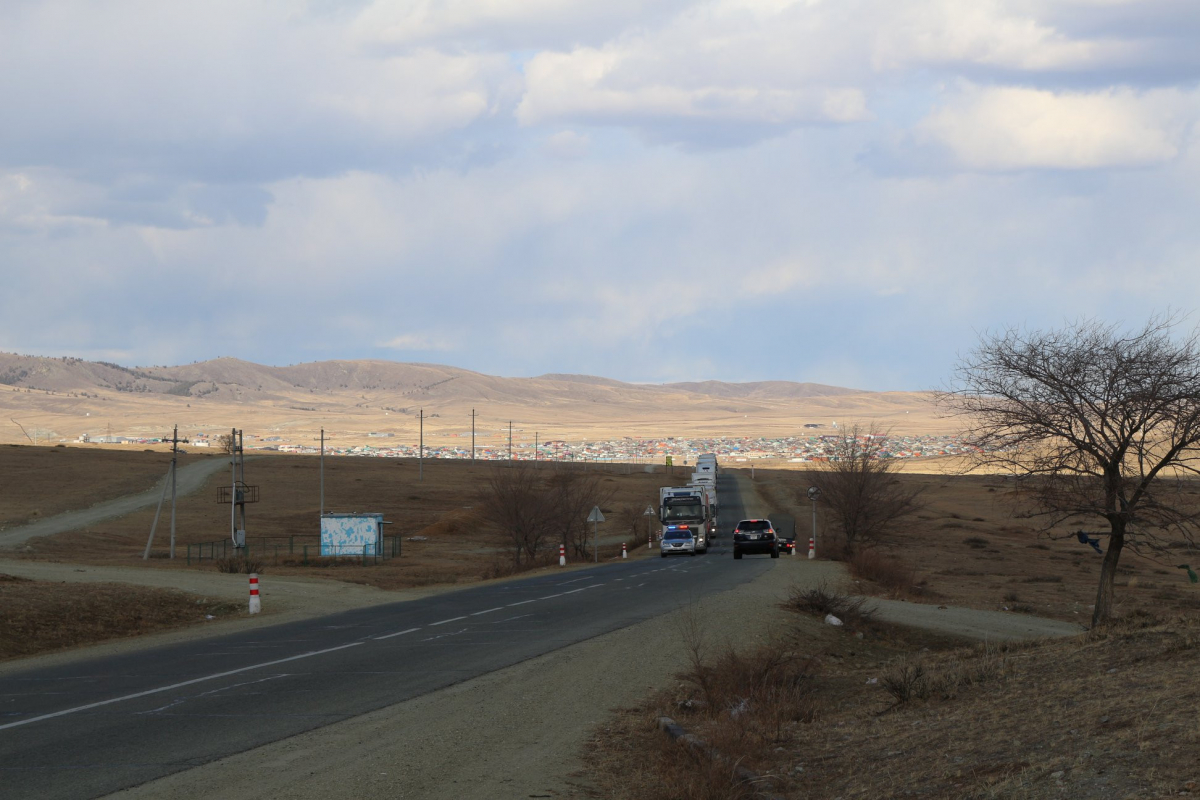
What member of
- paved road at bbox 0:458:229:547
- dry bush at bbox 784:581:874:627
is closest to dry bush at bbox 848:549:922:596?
dry bush at bbox 784:581:874:627

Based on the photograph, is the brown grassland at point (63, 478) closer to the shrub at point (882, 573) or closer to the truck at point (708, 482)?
the truck at point (708, 482)

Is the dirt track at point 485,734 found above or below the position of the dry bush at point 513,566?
above

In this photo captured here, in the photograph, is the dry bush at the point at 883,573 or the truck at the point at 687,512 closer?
the dry bush at the point at 883,573

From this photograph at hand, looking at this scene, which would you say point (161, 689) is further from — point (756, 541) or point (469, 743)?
point (756, 541)

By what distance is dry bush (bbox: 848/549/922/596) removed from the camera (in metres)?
34.1

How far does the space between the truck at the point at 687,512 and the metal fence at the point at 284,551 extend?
1403 centimetres

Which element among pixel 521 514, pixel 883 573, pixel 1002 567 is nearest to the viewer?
pixel 883 573

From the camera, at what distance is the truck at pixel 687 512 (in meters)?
56.2

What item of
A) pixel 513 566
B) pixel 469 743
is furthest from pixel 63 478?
pixel 469 743

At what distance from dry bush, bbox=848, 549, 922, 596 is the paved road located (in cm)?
4043

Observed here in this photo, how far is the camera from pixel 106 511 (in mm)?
76938

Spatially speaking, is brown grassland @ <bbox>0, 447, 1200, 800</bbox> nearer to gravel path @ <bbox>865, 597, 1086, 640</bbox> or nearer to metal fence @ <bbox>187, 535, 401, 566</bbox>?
gravel path @ <bbox>865, 597, 1086, 640</bbox>

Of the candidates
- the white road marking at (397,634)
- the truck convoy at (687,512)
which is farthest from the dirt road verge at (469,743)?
the truck convoy at (687,512)

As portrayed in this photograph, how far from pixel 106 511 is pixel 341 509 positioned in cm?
1786
